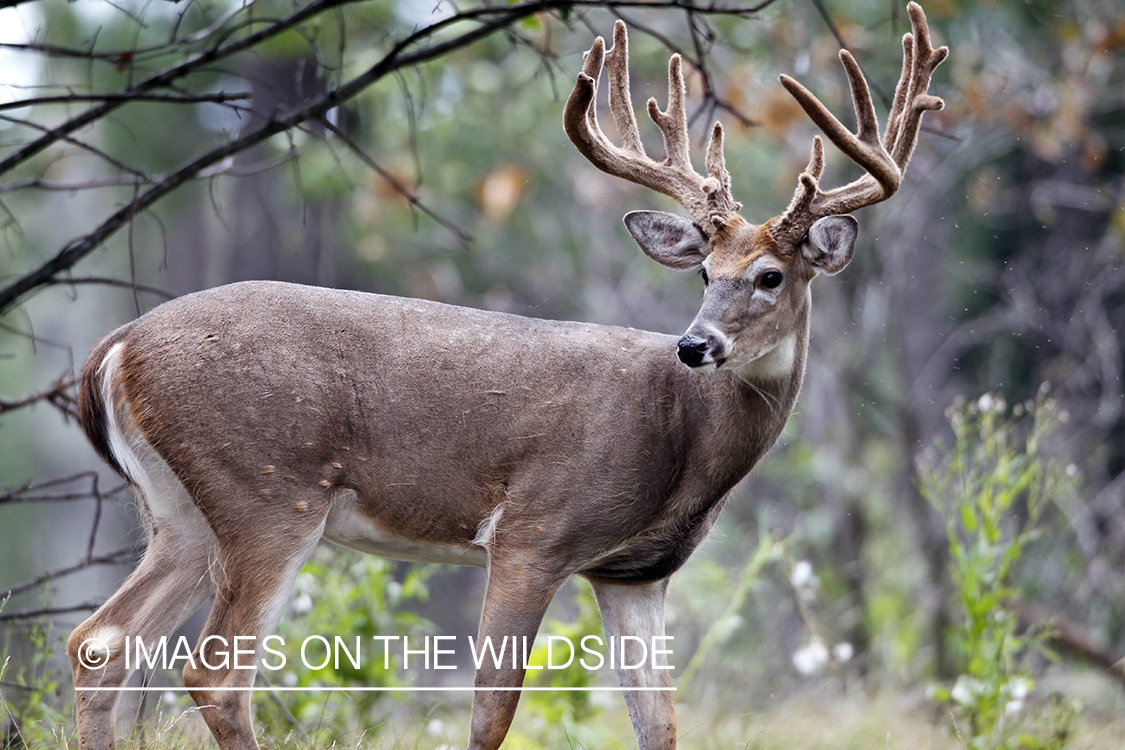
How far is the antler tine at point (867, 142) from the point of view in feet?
12.6

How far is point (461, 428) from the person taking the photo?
13.1ft

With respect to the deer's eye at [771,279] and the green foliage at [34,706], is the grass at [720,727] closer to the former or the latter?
the green foliage at [34,706]

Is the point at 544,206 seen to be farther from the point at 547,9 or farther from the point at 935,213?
the point at 547,9

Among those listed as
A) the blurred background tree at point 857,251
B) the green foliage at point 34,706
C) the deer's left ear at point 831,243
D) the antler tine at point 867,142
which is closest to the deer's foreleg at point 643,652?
the deer's left ear at point 831,243

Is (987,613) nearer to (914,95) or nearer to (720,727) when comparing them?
(720,727)

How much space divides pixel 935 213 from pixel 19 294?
8973 mm

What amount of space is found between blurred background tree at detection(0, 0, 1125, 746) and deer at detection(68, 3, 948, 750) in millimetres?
3044

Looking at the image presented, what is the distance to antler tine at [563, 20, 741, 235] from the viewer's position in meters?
4.12

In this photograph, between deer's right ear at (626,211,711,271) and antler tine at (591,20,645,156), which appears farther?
antler tine at (591,20,645,156)

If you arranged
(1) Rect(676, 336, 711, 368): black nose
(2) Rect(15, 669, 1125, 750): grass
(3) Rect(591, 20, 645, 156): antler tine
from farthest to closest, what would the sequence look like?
(2) Rect(15, 669, 1125, 750): grass, (3) Rect(591, 20, 645, 156): antler tine, (1) Rect(676, 336, 711, 368): black nose

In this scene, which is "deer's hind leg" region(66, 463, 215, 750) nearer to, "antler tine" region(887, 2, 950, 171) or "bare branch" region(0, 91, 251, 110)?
"bare branch" region(0, 91, 251, 110)

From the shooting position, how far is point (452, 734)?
576 cm

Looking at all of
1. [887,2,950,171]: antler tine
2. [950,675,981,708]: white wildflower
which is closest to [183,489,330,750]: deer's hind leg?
[887,2,950,171]: antler tine

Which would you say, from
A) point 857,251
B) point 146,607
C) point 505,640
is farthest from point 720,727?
point 857,251
